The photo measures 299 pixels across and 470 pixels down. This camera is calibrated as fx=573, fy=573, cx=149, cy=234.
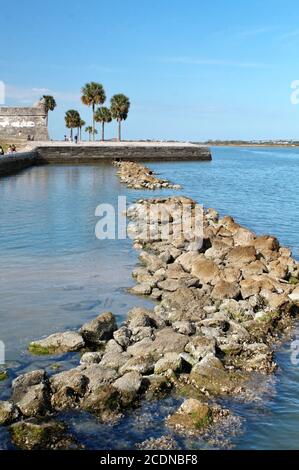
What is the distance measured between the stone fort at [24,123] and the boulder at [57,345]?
6283 cm

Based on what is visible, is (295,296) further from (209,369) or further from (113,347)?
(113,347)

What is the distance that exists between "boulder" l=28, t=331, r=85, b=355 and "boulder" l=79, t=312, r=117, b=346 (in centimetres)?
24

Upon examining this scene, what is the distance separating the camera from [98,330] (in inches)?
365

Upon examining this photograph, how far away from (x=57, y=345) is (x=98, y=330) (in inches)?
29.1

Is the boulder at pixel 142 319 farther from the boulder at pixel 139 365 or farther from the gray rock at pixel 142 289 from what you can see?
the gray rock at pixel 142 289

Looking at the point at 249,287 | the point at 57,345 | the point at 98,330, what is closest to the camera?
the point at 57,345

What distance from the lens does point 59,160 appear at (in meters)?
59.5

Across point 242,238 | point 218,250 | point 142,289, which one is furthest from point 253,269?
point 242,238

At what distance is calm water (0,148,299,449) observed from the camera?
261 inches

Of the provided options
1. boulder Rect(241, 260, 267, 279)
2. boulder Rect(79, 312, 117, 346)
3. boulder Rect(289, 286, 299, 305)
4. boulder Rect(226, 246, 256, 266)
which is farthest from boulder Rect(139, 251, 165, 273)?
boulder Rect(79, 312, 117, 346)

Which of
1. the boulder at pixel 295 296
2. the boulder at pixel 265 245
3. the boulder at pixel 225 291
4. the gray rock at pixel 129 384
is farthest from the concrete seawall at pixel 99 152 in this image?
the gray rock at pixel 129 384

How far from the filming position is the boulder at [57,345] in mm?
8781
